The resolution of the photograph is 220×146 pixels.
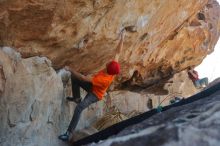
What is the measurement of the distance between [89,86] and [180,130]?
3760 mm

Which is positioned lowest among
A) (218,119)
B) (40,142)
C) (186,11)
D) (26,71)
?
(40,142)

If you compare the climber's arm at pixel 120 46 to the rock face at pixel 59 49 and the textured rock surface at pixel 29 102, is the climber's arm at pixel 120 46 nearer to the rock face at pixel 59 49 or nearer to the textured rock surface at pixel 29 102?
the rock face at pixel 59 49

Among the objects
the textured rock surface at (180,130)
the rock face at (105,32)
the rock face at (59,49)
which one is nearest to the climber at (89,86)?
the rock face at (59,49)

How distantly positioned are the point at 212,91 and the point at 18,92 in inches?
114

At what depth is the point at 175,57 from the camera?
1323 cm

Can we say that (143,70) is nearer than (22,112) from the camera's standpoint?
No

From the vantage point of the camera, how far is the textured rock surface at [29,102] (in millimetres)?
6320

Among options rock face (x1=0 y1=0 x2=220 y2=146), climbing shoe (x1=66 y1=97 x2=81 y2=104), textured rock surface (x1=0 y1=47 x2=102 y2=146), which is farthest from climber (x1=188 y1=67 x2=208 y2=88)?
textured rock surface (x1=0 y1=47 x2=102 y2=146)

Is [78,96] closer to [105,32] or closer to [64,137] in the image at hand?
[64,137]

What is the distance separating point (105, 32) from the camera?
8.09 m

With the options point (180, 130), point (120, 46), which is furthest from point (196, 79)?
point (180, 130)

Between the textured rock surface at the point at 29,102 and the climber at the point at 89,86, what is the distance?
284mm

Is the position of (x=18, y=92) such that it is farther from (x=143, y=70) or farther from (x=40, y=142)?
(x=143, y=70)

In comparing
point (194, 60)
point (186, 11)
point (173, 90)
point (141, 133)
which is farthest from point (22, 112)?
point (194, 60)
